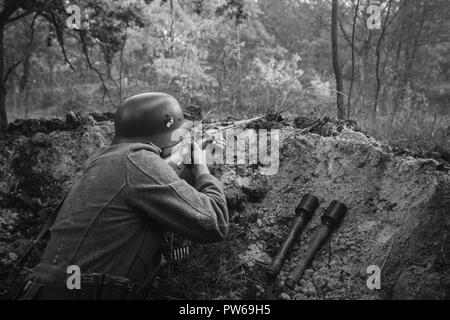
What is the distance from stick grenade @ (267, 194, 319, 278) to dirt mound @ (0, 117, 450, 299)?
96mm

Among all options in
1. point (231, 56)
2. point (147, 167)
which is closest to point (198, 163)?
point (147, 167)

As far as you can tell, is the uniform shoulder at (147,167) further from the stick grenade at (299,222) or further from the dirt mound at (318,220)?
the stick grenade at (299,222)

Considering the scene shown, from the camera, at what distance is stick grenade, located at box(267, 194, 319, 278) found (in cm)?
304

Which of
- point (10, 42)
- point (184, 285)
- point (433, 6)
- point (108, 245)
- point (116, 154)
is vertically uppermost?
point (433, 6)

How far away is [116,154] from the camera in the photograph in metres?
2.21

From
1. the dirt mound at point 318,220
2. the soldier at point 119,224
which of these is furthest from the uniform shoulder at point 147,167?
the dirt mound at point 318,220

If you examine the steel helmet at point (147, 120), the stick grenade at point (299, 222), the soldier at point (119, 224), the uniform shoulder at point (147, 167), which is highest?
the steel helmet at point (147, 120)

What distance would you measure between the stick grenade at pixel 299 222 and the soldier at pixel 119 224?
2.86 ft

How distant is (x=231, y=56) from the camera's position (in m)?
15.3

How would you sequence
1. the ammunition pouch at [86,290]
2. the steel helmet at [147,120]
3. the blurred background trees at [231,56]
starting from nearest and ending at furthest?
the ammunition pouch at [86,290] < the steel helmet at [147,120] < the blurred background trees at [231,56]

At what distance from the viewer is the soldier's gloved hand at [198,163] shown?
265cm

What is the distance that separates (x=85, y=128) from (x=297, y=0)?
1827cm
